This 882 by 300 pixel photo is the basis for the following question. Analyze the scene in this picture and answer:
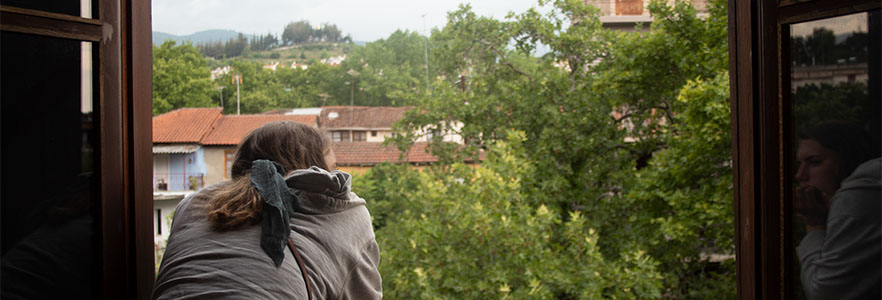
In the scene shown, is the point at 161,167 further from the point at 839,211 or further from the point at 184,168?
the point at 839,211

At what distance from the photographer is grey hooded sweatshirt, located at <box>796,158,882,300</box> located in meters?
0.91

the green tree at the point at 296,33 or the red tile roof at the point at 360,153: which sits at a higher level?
the green tree at the point at 296,33

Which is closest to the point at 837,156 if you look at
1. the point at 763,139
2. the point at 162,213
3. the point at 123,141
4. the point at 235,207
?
the point at 763,139

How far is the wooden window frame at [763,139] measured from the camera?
109 centimetres

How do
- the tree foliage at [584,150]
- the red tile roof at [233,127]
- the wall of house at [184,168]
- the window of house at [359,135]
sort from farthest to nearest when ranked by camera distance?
the window of house at [359,135], the red tile roof at [233,127], the wall of house at [184,168], the tree foliage at [584,150]

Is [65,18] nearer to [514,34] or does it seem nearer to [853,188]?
[853,188]

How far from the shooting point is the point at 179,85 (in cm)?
2109

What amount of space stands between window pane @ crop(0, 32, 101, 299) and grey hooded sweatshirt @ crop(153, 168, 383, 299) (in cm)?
15

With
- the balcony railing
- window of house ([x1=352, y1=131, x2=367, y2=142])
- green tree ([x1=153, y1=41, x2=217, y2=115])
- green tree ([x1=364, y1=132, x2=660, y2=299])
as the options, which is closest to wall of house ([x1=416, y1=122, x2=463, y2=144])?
green tree ([x1=364, y1=132, x2=660, y2=299])

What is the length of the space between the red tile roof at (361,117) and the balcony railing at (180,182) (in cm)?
467

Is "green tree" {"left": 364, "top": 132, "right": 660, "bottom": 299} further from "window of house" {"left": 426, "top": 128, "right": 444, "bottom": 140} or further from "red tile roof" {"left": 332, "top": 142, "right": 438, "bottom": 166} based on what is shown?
"red tile roof" {"left": 332, "top": 142, "right": 438, "bottom": 166}

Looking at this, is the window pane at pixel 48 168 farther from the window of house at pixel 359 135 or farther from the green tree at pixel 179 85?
the green tree at pixel 179 85

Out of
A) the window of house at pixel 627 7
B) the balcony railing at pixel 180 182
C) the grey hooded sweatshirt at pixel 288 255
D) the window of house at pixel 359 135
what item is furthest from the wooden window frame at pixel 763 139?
the window of house at pixel 359 135

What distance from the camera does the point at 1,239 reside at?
944mm
